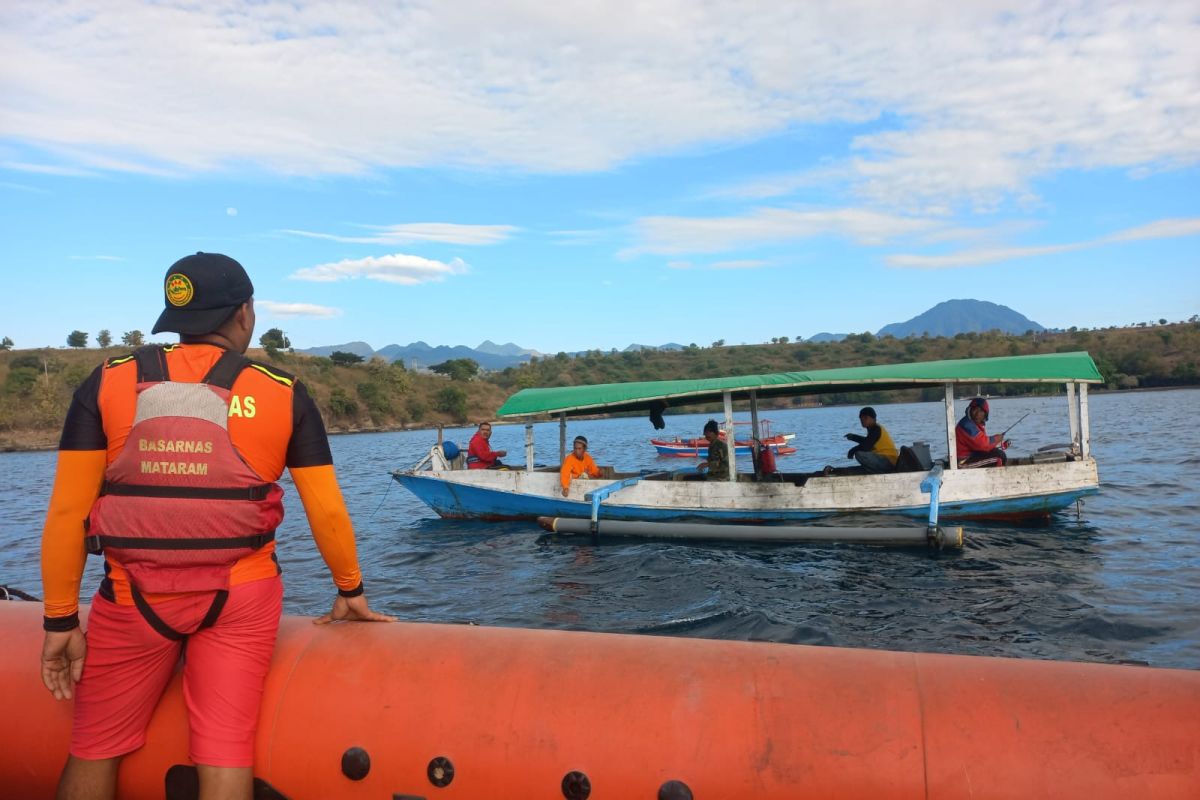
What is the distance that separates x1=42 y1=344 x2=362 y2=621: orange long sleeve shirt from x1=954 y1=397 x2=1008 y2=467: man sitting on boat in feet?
43.0

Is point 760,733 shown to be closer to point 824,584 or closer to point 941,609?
point 941,609

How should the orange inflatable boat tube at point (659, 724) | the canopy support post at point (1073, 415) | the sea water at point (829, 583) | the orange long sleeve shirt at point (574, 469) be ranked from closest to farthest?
1. the orange inflatable boat tube at point (659, 724)
2. the sea water at point (829, 583)
3. the canopy support post at point (1073, 415)
4. the orange long sleeve shirt at point (574, 469)

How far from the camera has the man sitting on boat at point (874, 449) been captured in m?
14.4

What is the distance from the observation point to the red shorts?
8.80 ft

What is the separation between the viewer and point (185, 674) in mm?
2777

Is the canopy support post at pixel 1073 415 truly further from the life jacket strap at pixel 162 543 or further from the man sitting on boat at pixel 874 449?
the life jacket strap at pixel 162 543

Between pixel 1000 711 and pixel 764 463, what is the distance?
1277cm

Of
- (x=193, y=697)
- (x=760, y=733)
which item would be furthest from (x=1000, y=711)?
(x=193, y=697)

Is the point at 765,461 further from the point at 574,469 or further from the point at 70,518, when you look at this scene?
the point at 70,518

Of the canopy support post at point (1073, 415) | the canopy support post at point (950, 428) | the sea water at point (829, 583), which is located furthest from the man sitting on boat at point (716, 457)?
the canopy support post at point (1073, 415)

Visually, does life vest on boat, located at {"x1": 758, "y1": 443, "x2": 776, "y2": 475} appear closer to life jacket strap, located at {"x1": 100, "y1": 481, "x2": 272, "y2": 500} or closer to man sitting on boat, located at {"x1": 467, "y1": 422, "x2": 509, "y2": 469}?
man sitting on boat, located at {"x1": 467, "y1": 422, "x2": 509, "y2": 469}

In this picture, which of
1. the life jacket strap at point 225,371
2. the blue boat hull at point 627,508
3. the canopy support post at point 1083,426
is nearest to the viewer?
the life jacket strap at point 225,371

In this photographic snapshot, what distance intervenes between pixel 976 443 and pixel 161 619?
46.3 feet

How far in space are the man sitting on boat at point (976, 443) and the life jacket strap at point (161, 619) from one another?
43.8ft
